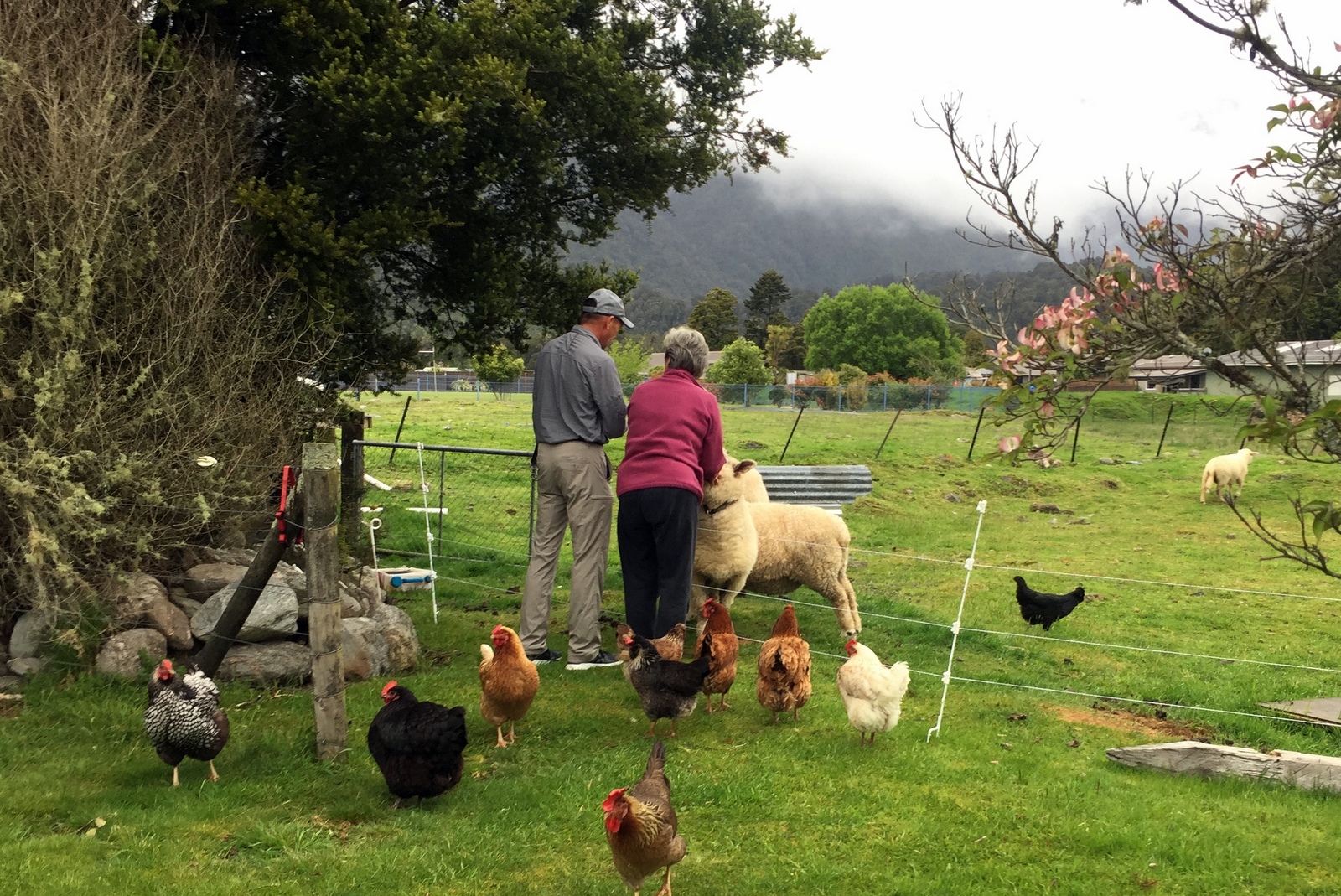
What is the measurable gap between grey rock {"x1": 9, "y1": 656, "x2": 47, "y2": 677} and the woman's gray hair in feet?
16.6

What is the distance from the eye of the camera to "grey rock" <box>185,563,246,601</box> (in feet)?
24.6

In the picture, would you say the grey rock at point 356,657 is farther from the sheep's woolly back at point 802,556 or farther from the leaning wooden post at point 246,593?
the sheep's woolly back at point 802,556

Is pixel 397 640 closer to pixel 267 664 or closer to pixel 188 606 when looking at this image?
pixel 267 664

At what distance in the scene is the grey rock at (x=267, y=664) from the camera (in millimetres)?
6824

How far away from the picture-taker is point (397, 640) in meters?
7.52

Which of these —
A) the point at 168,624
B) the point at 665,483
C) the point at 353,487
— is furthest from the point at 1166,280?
the point at 353,487

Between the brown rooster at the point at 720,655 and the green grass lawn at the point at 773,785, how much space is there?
0.79ft

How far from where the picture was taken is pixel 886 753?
19.3 feet

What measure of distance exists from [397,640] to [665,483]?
2.72 m

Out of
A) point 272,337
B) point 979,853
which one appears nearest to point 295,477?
point 272,337

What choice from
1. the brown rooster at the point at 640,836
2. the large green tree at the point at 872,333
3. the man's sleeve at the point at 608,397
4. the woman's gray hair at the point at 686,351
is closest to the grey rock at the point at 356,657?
the man's sleeve at the point at 608,397

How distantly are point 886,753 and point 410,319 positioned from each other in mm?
7357

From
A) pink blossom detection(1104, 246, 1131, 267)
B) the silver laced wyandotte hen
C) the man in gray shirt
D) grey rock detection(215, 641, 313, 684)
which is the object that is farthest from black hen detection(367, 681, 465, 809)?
A: pink blossom detection(1104, 246, 1131, 267)

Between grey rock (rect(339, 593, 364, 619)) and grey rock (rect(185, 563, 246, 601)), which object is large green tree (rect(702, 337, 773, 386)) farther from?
grey rock (rect(185, 563, 246, 601))
